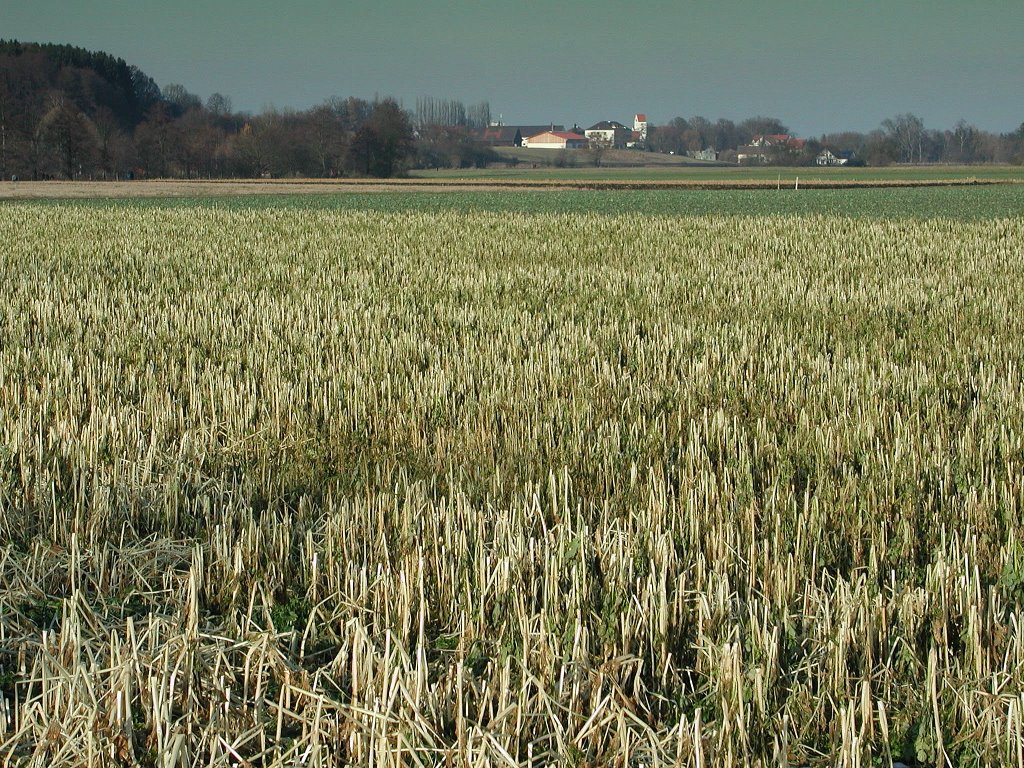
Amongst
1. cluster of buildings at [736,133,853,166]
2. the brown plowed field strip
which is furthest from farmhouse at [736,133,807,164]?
the brown plowed field strip

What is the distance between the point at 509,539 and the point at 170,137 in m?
99.8

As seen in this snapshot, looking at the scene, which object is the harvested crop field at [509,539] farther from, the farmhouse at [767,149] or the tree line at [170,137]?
the farmhouse at [767,149]

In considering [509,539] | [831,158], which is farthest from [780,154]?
[509,539]

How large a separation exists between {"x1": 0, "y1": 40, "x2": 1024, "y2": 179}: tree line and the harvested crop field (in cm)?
9016

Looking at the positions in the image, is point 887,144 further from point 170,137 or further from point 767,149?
point 170,137

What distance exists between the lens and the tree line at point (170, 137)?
91.3m

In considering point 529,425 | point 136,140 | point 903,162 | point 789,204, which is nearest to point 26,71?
point 136,140

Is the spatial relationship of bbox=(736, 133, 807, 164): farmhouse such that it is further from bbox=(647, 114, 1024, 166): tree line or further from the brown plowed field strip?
the brown plowed field strip

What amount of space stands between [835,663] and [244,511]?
2140 millimetres

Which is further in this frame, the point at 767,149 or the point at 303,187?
the point at 767,149

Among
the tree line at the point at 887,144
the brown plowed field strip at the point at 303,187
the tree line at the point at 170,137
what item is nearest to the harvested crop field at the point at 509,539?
the brown plowed field strip at the point at 303,187

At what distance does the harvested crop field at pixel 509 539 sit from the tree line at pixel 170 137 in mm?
90165

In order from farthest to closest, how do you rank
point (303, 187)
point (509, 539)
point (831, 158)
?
point (831, 158)
point (303, 187)
point (509, 539)

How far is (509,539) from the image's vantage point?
135 inches
